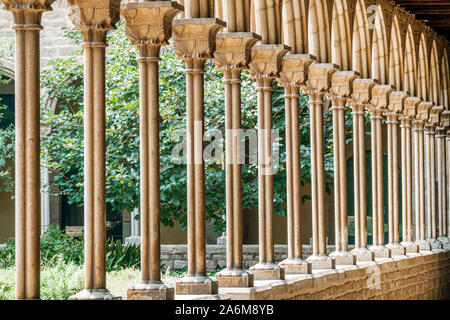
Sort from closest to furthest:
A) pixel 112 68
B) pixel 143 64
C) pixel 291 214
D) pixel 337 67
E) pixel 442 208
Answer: pixel 143 64 < pixel 291 214 < pixel 337 67 < pixel 112 68 < pixel 442 208

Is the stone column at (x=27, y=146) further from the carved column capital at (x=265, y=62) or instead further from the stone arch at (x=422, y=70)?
the stone arch at (x=422, y=70)

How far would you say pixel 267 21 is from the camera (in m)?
8.77

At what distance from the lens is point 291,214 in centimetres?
935

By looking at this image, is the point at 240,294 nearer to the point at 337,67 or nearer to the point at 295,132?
the point at 295,132

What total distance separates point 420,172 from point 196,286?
8.45 metres

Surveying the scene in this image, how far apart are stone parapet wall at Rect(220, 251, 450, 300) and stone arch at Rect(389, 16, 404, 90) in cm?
235

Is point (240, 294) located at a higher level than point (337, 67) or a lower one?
lower

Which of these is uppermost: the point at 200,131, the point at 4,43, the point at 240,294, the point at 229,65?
the point at 4,43

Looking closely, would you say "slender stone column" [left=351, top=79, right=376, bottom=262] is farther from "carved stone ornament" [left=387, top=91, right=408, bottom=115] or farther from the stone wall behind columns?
the stone wall behind columns

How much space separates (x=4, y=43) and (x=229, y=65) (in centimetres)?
713

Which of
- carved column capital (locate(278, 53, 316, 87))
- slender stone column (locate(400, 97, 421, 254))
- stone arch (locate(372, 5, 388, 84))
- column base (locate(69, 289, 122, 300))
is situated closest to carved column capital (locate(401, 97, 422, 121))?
slender stone column (locate(400, 97, 421, 254))

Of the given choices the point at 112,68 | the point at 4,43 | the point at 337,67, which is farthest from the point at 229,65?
the point at 4,43

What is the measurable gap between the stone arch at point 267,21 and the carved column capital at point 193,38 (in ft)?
5.23

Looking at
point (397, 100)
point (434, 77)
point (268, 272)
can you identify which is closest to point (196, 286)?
point (268, 272)
